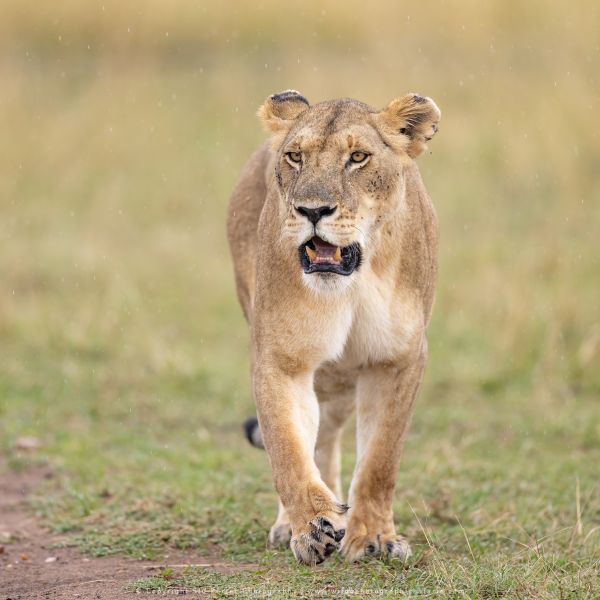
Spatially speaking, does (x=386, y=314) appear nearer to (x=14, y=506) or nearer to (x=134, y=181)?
(x=14, y=506)

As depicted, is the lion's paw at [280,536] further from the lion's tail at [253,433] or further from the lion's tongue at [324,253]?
the lion's tongue at [324,253]

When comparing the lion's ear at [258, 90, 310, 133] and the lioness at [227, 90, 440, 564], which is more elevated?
the lion's ear at [258, 90, 310, 133]

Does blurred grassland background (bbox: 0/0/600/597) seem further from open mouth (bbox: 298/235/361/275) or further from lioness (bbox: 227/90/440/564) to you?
open mouth (bbox: 298/235/361/275)

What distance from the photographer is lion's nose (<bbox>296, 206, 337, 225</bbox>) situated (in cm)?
383

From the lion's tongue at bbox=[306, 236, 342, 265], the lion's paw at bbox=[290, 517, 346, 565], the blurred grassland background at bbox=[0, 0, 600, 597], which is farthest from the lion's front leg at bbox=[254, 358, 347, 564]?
the lion's tongue at bbox=[306, 236, 342, 265]

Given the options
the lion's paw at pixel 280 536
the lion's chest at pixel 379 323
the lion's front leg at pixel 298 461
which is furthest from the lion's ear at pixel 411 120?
the lion's paw at pixel 280 536

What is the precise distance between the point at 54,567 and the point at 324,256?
4.83 feet

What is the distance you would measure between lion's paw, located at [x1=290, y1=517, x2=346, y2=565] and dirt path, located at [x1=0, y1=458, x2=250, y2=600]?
1.06 ft

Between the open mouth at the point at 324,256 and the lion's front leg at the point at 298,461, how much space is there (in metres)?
0.40

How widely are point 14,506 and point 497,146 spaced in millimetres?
7855

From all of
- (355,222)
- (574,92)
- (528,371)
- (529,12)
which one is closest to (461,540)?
(355,222)

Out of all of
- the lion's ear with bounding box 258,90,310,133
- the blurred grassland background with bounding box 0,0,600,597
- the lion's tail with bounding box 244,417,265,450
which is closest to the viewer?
the lion's ear with bounding box 258,90,310,133

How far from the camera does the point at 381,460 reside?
14.1 ft

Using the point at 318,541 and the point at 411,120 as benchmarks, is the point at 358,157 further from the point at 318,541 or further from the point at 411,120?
the point at 318,541
